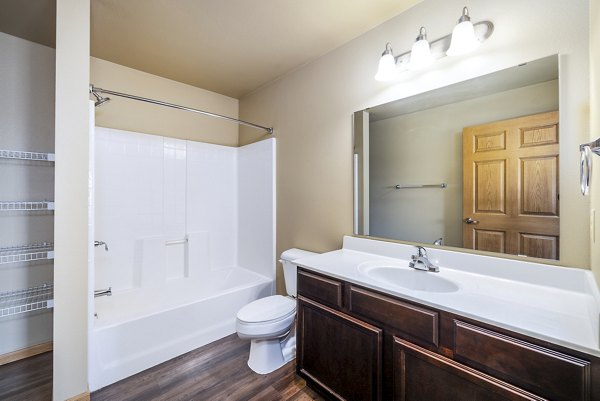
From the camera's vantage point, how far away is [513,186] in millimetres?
1260

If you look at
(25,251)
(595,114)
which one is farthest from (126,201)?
(595,114)

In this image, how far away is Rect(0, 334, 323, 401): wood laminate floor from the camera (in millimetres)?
1565

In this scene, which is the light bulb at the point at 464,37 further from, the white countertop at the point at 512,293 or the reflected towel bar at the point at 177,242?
the reflected towel bar at the point at 177,242

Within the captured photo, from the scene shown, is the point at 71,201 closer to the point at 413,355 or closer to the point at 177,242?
the point at 177,242

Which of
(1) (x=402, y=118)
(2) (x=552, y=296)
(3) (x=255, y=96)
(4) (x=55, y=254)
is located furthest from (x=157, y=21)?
(2) (x=552, y=296)

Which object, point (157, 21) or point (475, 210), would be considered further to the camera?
point (157, 21)

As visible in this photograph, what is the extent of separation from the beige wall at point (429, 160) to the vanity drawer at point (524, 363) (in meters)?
0.61

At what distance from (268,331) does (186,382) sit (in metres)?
0.63

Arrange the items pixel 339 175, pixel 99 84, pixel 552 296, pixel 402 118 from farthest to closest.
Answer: pixel 99 84 < pixel 339 175 < pixel 402 118 < pixel 552 296

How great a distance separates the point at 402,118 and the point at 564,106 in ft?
2.59

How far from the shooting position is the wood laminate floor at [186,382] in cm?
157

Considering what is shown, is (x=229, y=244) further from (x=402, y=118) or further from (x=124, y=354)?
(x=402, y=118)

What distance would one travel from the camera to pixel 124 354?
1753 millimetres

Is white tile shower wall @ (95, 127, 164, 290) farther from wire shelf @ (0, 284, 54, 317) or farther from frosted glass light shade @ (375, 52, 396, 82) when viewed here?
frosted glass light shade @ (375, 52, 396, 82)
